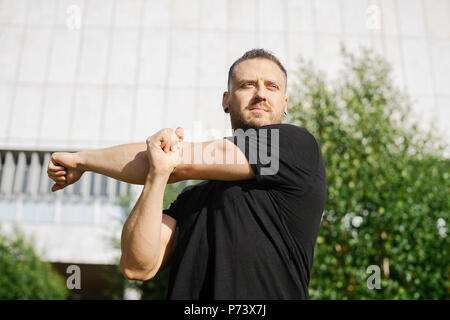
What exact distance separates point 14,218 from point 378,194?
13577mm

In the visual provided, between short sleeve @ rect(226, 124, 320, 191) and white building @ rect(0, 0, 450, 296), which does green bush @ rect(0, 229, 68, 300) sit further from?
short sleeve @ rect(226, 124, 320, 191)

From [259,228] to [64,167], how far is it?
0.99 metres

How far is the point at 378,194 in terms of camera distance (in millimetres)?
7004

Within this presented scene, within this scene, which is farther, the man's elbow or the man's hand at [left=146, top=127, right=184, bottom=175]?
the man's elbow

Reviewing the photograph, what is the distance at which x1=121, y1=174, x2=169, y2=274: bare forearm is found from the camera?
5.16 feet

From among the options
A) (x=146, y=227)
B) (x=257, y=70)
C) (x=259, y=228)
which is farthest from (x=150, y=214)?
(x=257, y=70)

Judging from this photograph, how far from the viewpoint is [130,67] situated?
1598cm

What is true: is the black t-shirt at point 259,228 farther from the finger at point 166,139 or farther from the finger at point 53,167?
the finger at point 53,167

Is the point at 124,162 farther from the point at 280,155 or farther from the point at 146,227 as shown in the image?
the point at 280,155


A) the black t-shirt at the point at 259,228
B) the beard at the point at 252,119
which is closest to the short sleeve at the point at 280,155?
the black t-shirt at the point at 259,228

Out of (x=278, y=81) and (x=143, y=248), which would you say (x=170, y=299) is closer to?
(x=143, y=248)

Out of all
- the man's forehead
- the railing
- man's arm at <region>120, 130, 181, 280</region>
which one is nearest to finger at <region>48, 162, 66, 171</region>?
man's arm at <region>120, 130, 181, 280</region>

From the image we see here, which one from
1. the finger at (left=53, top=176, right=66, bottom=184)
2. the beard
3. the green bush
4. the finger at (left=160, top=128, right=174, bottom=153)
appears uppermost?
the beard

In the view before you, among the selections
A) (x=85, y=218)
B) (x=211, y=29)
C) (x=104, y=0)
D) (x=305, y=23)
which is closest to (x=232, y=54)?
(x=211, y=29)
